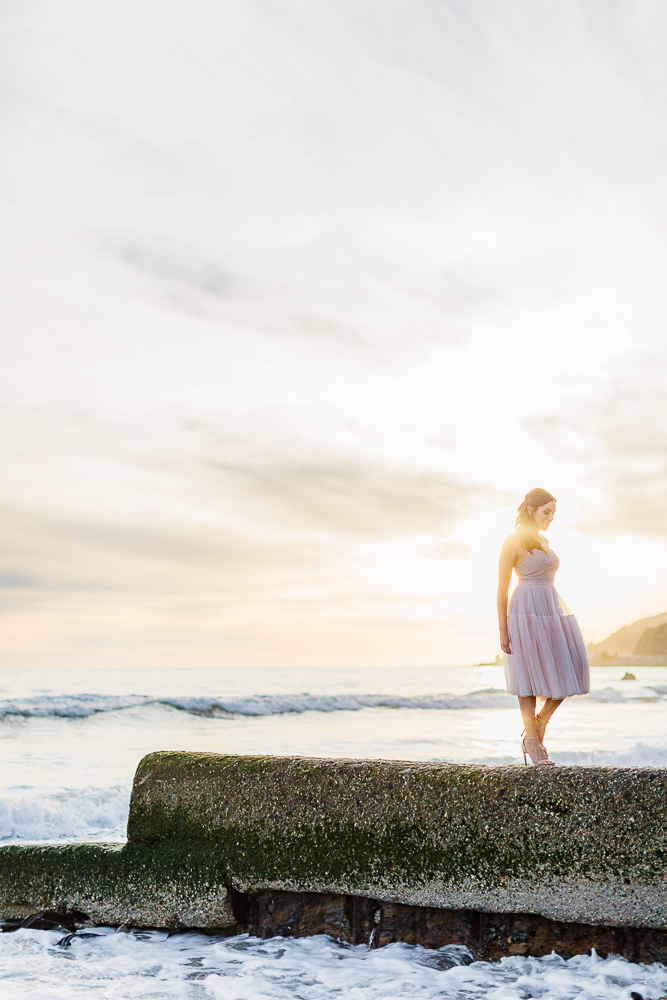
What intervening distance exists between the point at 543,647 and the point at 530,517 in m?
0.89

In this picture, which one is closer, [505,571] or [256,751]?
[505,571]

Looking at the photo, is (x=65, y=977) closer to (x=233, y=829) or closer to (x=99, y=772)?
(x=233, y=829)

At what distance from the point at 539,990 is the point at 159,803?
185cm

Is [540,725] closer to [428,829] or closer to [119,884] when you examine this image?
[428,829]

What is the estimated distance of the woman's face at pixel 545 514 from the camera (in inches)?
195

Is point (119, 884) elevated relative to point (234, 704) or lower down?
elevated

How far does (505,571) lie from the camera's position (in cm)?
500

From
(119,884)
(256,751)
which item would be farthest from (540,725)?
(256,751)

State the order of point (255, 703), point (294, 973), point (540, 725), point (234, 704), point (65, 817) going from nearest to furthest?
point (294, 973) → point (540, 725) → point (65, 817) → point (234, 704) → point (255, 703)

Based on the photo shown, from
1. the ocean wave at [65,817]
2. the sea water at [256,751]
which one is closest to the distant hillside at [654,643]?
the sea water at [256,751]

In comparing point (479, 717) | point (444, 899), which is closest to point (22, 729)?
point (479, 717)

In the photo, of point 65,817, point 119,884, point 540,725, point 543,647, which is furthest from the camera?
point 65,817

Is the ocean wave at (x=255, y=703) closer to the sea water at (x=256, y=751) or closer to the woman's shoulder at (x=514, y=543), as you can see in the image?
the sea water at (x=256, y=751)

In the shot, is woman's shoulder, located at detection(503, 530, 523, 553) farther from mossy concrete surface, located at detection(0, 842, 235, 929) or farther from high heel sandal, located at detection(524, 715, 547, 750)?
mossy concrete surface, located at detection(0, 842, 235, 929)
